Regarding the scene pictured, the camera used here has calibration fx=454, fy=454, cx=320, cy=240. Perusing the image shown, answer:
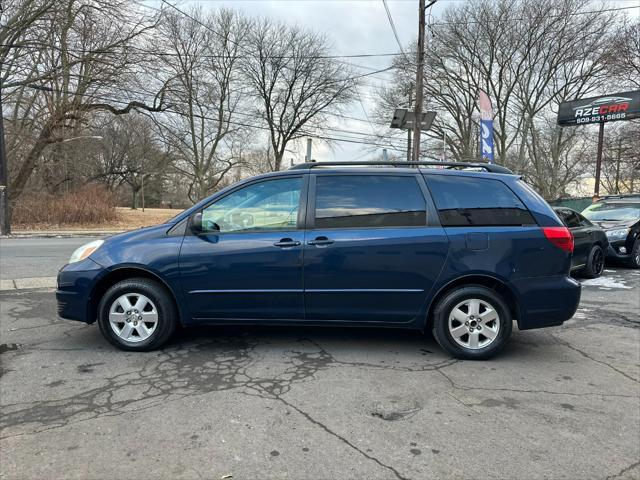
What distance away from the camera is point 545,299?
4098 mm

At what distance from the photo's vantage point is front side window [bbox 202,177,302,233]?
4.20 meters

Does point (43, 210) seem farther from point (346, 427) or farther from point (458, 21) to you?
point (458, 21)

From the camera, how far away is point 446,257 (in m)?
4.04

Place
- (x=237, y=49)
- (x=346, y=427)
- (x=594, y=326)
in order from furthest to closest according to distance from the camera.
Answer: (x=237, y=49)
(x=594, y=326)
(x=346, y=427)

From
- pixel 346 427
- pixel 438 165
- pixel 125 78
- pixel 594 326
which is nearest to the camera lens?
pixel 346 427

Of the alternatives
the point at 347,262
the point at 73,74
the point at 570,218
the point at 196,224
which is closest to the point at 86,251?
the point at 196,224

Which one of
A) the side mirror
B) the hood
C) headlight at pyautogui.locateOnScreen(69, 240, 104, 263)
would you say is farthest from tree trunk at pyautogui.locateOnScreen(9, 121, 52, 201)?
the side mirror

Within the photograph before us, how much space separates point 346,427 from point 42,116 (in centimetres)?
2612

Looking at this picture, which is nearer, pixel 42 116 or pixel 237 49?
pixel 42 116

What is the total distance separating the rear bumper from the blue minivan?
12mm

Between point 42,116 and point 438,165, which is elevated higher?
point 42,116

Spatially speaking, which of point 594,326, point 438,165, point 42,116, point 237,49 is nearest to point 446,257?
point 438,165

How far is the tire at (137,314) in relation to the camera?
13.7 ft

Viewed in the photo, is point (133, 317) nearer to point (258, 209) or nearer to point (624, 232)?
point (258, 209)
